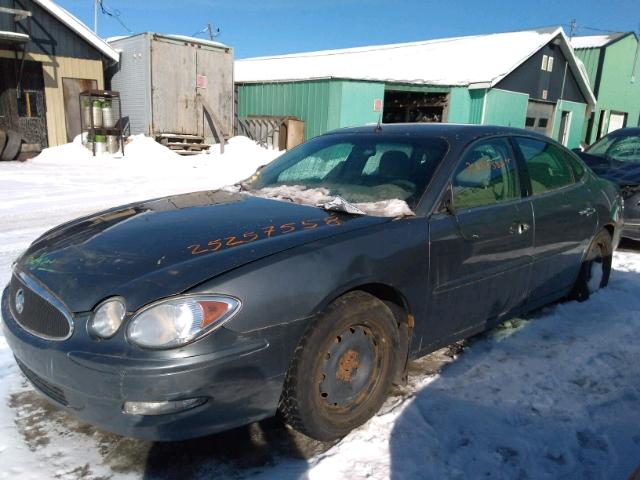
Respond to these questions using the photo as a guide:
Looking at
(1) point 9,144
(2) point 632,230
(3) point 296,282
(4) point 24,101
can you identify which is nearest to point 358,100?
(1) point 9,144

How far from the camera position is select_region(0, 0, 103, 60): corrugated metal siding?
1438 centimetres

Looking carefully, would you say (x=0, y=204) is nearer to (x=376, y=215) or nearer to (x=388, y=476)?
(x=376, y=215)

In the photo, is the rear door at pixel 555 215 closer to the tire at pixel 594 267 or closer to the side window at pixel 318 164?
the tire at pixel 594 267

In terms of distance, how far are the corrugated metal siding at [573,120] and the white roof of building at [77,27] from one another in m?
18.0

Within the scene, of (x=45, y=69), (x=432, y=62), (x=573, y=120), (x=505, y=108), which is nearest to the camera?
(x=45, y=69)

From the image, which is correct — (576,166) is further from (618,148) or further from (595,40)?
(595,40)

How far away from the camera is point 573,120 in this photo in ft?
78.0

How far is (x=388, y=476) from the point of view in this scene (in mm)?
2332

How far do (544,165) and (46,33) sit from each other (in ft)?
51.2

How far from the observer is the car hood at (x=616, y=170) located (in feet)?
21.7

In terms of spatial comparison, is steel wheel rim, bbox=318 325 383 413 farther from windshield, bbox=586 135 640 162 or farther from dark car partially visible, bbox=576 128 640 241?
windshield, bbox=586 135 640 162

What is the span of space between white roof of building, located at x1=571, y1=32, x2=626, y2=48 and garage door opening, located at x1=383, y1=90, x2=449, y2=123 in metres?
13.2

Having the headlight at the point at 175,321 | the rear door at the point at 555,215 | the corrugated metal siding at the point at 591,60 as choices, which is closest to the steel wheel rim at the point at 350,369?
the headlight at the point at 175,321

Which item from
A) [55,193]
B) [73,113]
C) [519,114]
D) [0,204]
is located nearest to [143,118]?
[73,113]
